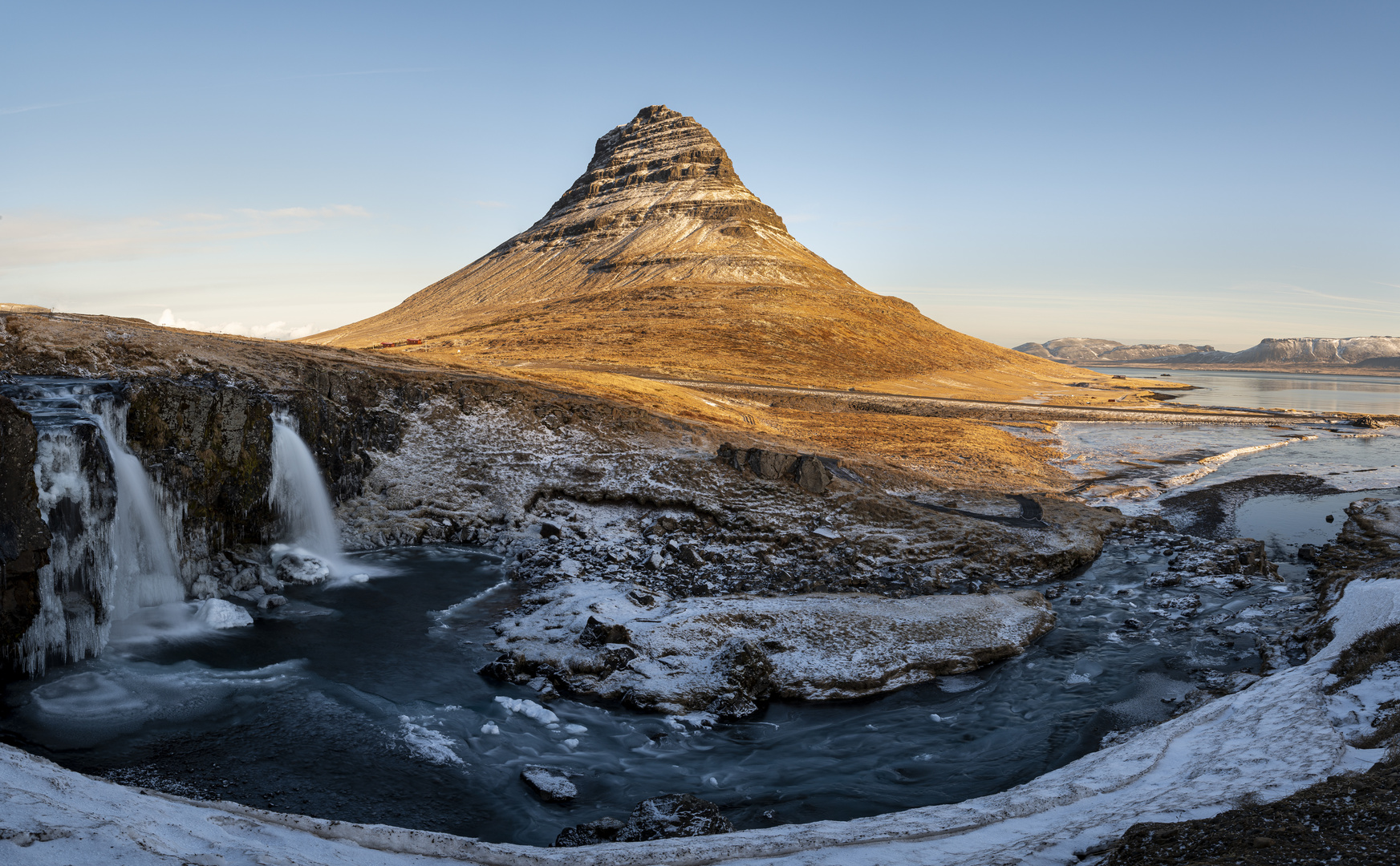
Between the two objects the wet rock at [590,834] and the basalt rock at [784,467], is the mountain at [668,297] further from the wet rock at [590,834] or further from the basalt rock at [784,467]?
the wet rock at [590,834]

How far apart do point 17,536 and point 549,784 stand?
983 centimetres

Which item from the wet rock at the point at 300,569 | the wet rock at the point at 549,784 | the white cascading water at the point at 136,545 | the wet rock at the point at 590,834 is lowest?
the wet rock at the point at 549,784

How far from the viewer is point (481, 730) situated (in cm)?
1341

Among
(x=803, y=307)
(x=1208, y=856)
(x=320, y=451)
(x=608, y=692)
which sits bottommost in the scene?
(x=608, y=692)

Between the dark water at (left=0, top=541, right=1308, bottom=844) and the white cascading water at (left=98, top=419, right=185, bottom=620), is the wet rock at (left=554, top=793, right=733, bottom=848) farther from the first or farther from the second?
the white cascading water at (left=98, top=419, right=185, bottom=620)

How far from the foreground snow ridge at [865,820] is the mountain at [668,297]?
6552cm

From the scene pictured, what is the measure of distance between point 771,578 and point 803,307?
296 feet

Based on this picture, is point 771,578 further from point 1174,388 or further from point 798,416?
point 1174,388

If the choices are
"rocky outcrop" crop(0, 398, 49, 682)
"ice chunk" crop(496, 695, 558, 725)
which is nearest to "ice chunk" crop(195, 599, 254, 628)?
"rocky outcrop" crop(0, 398, 49, 682)

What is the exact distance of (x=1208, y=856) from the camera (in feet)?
23.0

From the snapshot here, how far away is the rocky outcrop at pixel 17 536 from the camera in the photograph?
13.3 metres

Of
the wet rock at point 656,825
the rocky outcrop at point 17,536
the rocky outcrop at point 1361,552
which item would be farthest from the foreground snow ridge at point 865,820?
the rocky outcrop at point 1361,552

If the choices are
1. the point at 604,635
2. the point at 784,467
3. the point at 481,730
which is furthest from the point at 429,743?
the point at 784,467

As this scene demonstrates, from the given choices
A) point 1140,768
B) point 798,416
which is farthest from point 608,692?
point 798,416
